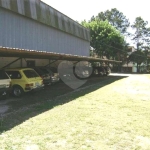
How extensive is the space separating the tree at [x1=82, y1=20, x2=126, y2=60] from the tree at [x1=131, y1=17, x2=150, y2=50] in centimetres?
1713

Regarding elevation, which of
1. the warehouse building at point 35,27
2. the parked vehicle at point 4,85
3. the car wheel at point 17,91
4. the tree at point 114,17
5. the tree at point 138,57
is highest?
the tree at point 114,17

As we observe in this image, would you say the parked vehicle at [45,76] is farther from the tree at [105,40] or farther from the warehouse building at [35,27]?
the tree at [105,40]

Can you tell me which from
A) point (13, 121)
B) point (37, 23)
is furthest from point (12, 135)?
point (37, 23)

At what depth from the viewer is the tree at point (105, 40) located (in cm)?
5141

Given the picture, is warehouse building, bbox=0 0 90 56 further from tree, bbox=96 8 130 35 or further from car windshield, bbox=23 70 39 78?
tree, bbox=96 8 130 35

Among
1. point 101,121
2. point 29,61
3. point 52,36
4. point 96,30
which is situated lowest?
point 101,121

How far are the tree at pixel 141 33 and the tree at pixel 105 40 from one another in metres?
17.1

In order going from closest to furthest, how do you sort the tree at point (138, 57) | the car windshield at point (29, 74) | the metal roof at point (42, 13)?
the car windshield at point (29, 74)
the metal roof at point (42, 13)
the tree at point (138, 57)

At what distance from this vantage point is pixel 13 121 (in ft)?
24.6

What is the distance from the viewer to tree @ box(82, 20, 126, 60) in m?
51.4

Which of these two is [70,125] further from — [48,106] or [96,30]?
[96,30]

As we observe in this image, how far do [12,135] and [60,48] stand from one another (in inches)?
745

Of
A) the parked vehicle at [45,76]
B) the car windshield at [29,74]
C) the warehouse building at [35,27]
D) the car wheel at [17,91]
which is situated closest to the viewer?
the car wheel at [17,91]

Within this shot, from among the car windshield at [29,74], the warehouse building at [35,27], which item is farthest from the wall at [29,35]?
the car windshield at [29,74]
